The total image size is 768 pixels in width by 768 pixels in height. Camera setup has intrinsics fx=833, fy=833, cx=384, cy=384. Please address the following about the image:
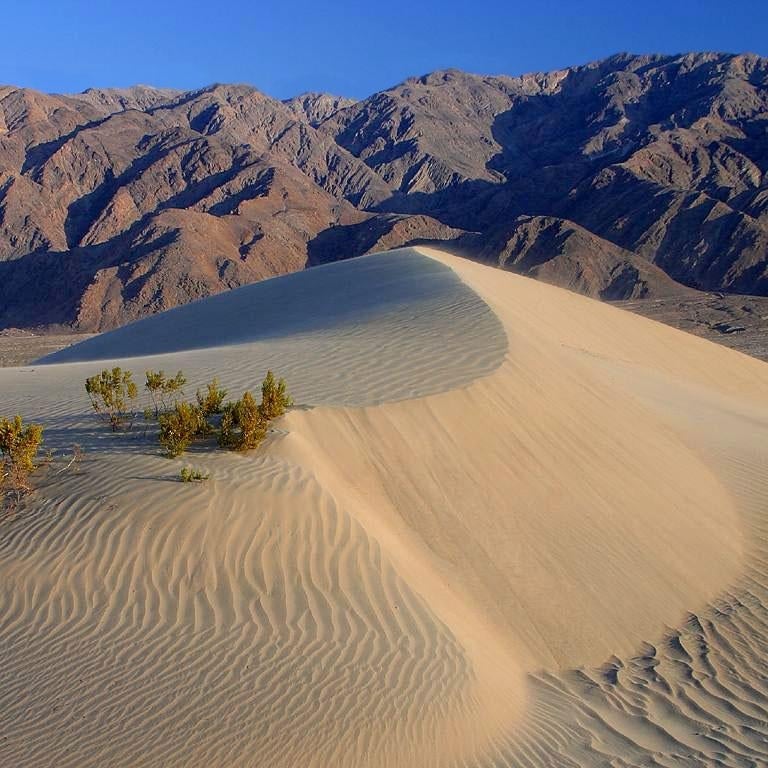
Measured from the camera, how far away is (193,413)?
7359 millimetres

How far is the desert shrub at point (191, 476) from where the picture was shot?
649 centimetres

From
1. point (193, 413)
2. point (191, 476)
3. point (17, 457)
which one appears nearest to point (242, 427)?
point (193, 413)

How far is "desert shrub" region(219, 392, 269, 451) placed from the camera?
7227 mm

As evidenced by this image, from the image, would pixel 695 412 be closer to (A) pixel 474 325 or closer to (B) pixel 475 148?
(A) pixel 474 325

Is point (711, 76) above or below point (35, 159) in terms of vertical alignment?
above

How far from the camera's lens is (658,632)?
6.56 m

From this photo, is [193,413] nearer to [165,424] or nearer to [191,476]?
[165,424]

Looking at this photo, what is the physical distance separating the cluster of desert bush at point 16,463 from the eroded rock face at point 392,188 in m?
47.8

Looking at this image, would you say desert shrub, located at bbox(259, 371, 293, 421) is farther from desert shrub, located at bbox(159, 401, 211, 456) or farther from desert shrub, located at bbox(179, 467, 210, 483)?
desert shrub, located at bbox(179, 467, 210, 483)

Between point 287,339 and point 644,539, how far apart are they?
729 centimetres

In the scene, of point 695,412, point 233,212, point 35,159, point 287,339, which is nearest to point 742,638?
point 695,412

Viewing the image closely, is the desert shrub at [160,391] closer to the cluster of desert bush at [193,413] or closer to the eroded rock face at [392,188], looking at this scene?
the cluster of desert bush at [193,413]

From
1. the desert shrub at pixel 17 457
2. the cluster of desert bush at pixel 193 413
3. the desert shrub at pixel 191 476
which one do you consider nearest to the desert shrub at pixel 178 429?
the cluster of desert bush at pixel 193 413

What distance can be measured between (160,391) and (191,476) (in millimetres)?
3146
